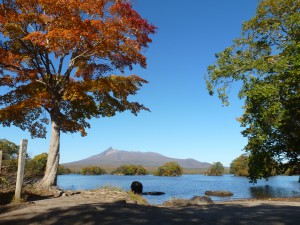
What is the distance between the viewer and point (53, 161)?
17500 mm

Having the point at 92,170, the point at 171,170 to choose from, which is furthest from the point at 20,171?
the point at 92,170

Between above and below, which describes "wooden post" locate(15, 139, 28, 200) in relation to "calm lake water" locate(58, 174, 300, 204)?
above

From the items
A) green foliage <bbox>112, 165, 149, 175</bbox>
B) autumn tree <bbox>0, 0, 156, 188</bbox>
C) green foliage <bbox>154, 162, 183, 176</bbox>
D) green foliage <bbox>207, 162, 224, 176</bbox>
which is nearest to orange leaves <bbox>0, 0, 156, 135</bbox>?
autumn tree <bbox>0, 0, 156, 188</bbox>

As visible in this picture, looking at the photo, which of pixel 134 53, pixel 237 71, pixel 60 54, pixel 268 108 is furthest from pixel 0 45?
pixel 268 108

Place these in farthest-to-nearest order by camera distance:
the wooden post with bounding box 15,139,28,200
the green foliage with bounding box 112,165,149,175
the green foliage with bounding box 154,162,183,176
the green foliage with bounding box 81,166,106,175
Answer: the green foliage with bounding box 81,166,106,175 < the green foliage with bounding box 112,165,149,175 < the green foliage with bounding box 154,162,183,176 < the wooden post with bounding box 15,139,28,200

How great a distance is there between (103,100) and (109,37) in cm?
441

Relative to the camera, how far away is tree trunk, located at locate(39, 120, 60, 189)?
1681 centimetres

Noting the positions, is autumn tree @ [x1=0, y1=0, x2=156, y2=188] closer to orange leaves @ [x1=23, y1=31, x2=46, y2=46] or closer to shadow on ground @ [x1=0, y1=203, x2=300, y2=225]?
orange leaves @ [x1=23, y1=31, x2=46, y2=46]

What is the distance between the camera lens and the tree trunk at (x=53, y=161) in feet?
55.1

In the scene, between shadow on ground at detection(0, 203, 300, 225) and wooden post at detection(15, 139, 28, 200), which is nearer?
shadow on ground at detection(0, 203, 300, 225)

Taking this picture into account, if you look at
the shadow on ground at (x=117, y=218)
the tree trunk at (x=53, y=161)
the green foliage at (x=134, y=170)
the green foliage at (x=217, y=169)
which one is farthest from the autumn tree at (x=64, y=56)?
the green foliage at (x=217, y=169)

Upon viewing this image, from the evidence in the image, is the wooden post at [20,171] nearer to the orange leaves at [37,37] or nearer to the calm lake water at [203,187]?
the orange leaves at [37,37]

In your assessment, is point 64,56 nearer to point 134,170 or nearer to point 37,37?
point 37,37

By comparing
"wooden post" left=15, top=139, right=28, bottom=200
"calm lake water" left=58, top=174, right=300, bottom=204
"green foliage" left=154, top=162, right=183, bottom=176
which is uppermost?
"green foliage" left=154, top=162, right=183, bottom=176
